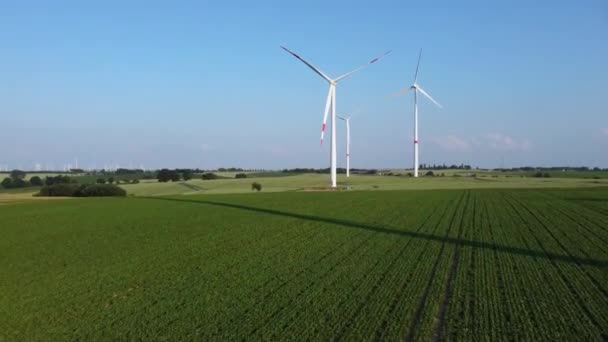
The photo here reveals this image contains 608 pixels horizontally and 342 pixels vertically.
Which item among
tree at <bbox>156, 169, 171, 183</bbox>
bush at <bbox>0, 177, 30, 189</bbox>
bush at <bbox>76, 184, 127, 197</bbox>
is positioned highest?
tree at <bbox>156, 169, 171, 183</bbox>

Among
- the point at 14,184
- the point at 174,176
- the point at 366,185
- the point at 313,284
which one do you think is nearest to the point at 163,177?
the point at 174,176

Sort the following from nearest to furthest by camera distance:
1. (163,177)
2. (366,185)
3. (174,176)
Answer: (366,185)
(163,177)
(174,176)

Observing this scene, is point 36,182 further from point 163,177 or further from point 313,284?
point 313,284

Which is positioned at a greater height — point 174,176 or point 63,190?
point 174,176

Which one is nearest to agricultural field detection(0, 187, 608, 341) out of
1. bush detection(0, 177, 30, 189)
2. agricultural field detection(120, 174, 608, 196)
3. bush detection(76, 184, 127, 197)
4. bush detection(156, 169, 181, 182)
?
agricultural field detection(120, 174, 608, 196)

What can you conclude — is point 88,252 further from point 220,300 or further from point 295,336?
point 295,336

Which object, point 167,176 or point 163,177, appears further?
point 167,176

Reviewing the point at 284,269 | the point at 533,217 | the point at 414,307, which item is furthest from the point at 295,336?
the point at 533,217

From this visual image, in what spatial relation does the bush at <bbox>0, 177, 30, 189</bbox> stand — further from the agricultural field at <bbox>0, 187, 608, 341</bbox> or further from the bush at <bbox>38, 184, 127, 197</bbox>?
the agricultural field at <bbox>0, 187, 608, 341</bbox>
